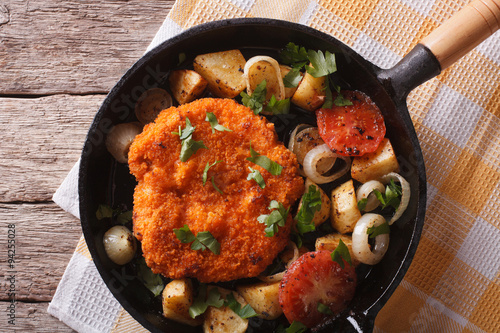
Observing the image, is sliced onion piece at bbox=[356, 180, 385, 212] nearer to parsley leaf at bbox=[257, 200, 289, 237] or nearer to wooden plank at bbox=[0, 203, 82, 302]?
parsley leaf at bbox=[257, 200, 289, 237]

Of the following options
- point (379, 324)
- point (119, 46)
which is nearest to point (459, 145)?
point (379, 324)

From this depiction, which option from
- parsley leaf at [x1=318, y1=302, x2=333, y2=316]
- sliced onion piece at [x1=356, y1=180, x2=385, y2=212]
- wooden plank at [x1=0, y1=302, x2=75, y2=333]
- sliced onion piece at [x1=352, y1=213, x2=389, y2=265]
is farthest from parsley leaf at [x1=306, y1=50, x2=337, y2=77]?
wooden plank at [x1=0, y1=302, x2=75, y2=333]

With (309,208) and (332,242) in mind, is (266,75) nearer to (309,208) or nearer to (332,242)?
(309,208)

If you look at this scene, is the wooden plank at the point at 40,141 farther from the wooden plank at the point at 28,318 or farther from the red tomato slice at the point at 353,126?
the red tomato slice at the point at 353,126

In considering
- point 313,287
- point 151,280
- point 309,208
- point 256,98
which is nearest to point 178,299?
point 151,280

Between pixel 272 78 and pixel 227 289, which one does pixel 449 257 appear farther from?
pixel 272 78

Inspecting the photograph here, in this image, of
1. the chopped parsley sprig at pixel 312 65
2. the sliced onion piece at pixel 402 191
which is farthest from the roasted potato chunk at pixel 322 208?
the chopped parsley sprig at pixel 312 65

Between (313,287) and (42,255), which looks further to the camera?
(42,255)

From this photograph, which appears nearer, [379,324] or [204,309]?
[204,309]
